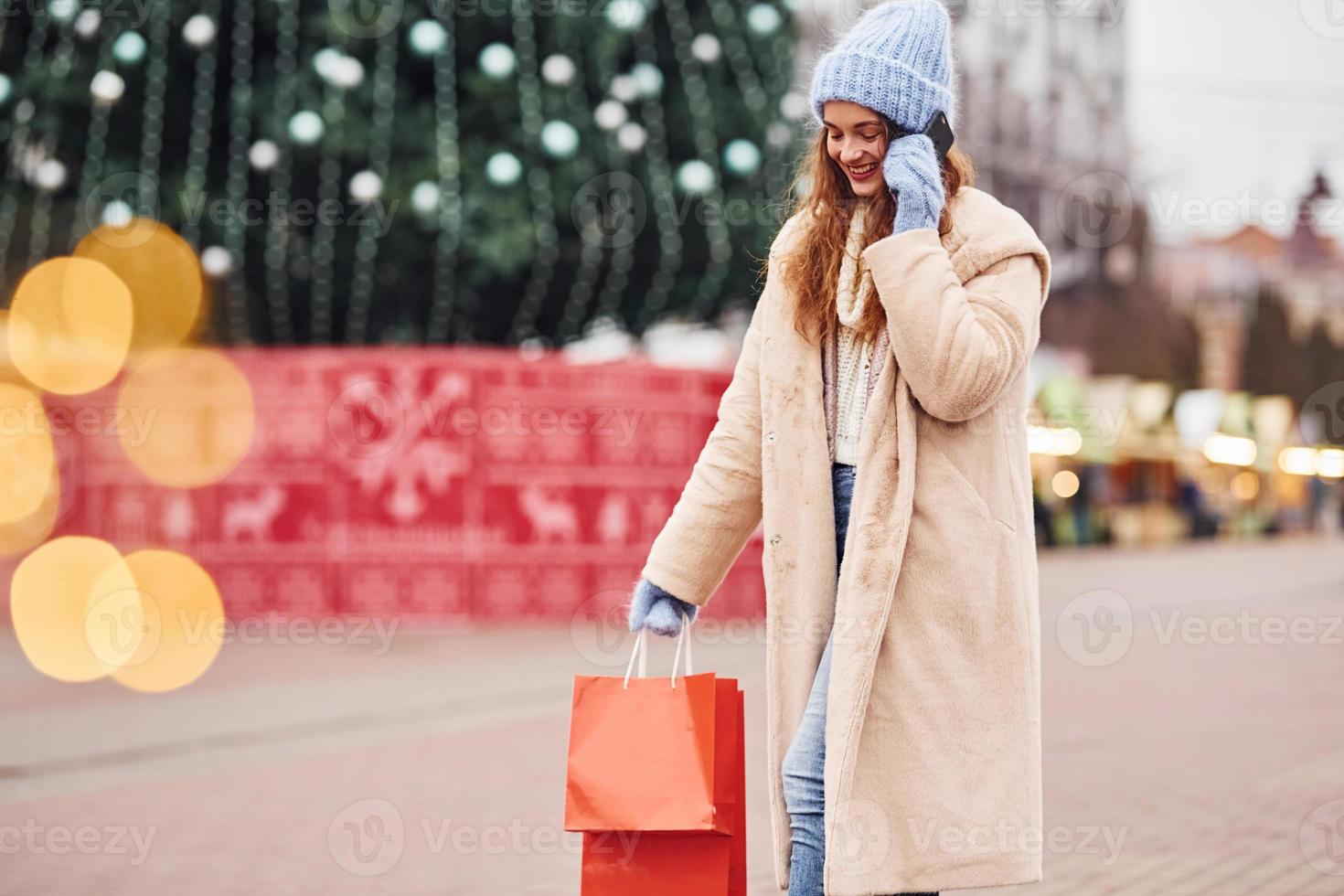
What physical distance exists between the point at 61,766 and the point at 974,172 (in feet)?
19.6

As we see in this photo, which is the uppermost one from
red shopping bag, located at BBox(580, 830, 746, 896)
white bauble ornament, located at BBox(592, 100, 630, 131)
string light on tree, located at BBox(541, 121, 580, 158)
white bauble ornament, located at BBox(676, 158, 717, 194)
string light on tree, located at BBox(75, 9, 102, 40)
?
string light on tree, located at BBox(75, 9, 102, 40)

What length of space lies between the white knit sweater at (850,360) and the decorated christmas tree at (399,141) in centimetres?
1098

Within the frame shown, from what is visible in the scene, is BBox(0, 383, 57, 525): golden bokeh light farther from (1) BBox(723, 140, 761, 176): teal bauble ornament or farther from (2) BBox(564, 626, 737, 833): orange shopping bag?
(2) BBox(564, 626, 737, 833): orange shopping bag

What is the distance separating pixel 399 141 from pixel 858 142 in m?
12.3

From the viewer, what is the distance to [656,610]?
3197 mm

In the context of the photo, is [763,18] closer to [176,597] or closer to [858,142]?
[176,597]

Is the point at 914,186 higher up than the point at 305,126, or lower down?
lower down

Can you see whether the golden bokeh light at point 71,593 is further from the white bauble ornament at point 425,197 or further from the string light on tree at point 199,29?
the string light on tree at point 199,29

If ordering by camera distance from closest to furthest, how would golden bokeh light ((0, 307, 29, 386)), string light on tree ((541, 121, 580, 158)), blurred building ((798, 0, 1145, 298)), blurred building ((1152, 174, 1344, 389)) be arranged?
string light on tree ((541, 121, 580, 158))
golden bokeh light ((0, 307, 29, 386))
blurred building ((798, 0, 1145, 298))
blurred building ((1152, 174, 1344, 389))

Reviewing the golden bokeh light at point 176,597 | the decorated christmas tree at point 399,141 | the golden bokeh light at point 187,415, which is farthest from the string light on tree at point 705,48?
the golden bokeh light at point 176,597

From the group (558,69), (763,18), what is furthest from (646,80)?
(558,69)

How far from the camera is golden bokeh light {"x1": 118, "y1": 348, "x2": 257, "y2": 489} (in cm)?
1472

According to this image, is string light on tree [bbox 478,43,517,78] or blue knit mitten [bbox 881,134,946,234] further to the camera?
string light on tree [bbox 478,43,517,78]

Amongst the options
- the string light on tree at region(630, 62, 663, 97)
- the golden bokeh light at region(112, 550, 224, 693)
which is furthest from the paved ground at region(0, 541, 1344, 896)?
the string light on tree at region(630, 62, 663, 97)
